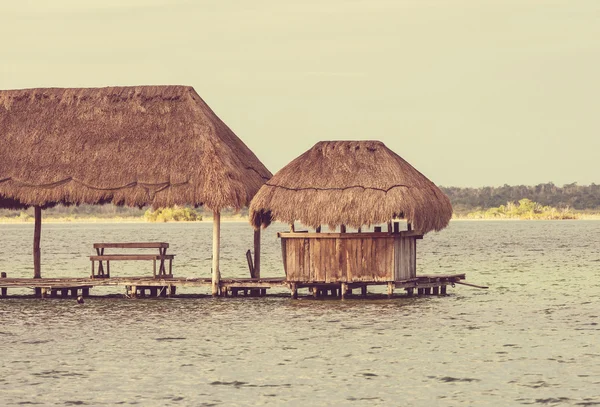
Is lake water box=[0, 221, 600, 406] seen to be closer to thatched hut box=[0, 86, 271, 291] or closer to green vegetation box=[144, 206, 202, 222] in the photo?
thatched hut box=[0, 86, 271, 291]

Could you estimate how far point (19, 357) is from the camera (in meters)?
24.7

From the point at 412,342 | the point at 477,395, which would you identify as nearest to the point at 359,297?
the point at 412,342

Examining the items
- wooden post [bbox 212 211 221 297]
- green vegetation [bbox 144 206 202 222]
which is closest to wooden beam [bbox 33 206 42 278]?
wooden post [bbox 212 211 221 297]

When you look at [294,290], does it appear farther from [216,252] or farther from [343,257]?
[216,252]

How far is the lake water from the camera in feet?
67.3

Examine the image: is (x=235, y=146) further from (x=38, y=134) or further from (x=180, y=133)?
(x=38, y=134)

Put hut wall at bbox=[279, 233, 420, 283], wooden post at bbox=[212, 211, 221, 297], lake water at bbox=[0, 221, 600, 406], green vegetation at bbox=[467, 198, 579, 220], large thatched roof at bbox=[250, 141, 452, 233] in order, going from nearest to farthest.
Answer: lake water at bbox=[0, 221, 600, 406] < large thatched roof at bbox=[250, 141, 452, 233] < hut wall at bbox=[279, 233, 420, 283] < wooden post at bbox=[212, 211, 221, 297] < green vegetation at bbox=[467, 198, 579, 220]

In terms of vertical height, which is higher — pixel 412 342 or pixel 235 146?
pixel 235 146

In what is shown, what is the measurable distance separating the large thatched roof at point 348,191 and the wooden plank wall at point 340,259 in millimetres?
625

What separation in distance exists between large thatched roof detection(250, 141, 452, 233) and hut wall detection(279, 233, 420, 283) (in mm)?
529

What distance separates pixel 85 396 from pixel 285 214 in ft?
44.3

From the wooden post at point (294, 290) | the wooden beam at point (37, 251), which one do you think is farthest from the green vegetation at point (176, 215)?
the wooden post at point (294, 290)

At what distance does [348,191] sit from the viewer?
33031 mm

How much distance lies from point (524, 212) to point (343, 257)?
124556mm
